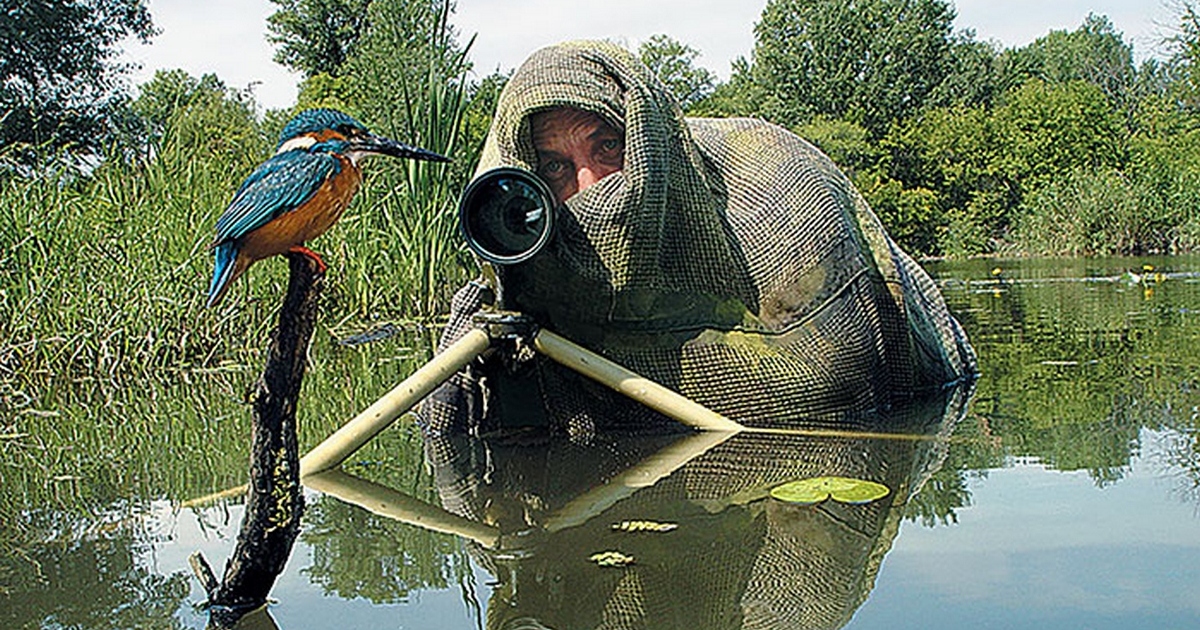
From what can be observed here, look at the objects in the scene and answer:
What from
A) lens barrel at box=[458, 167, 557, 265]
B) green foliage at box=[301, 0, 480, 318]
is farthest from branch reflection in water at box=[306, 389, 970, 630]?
green foliage at box=[301, 0, 480, 318]

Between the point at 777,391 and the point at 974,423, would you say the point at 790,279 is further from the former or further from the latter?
the point at 974,423

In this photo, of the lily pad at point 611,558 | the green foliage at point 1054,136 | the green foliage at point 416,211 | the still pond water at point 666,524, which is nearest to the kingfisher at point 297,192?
the still pond water at point 666,524

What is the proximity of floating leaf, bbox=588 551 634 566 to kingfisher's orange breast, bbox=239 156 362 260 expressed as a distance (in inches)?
40.2

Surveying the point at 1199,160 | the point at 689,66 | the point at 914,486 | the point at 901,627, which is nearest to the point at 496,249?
the point at 914,486

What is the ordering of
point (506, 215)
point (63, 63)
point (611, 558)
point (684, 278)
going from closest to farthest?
point (611, 558) < point (506, 215) < point (684, 278) < point (63, 63)

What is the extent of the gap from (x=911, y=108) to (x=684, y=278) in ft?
123

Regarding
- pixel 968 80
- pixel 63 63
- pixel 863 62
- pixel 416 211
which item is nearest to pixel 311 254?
pixel 416 211

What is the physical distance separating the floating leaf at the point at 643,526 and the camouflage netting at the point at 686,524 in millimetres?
→ 29

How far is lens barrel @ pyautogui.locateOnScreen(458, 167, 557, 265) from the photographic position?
3.86 m

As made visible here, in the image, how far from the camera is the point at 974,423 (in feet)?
15.6

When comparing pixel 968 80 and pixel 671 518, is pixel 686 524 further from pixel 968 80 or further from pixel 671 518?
pixel 968 80

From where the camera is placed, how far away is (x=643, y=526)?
3.21 m

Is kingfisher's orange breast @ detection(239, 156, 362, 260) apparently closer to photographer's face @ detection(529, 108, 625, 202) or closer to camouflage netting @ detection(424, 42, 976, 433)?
camouflage netting @ detection(424, 42, 976, 433)

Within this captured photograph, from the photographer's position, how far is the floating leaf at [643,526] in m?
3.18
